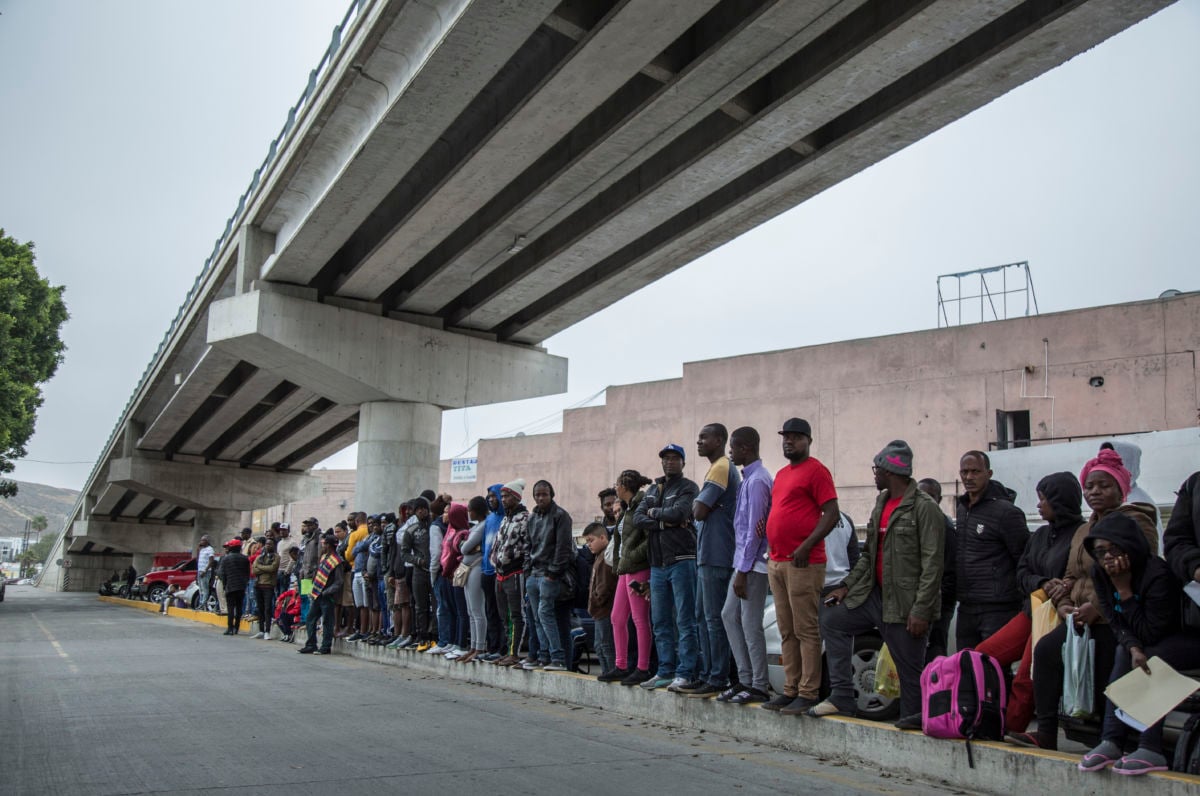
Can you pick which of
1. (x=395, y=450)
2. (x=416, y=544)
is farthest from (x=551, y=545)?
(x=395, y=450)

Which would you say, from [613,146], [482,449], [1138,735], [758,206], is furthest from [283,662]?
[482,449]

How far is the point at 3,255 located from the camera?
35469mm

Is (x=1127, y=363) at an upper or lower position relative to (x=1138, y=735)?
upper

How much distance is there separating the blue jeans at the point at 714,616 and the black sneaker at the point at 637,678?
2.40 feet

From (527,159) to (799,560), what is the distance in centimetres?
887

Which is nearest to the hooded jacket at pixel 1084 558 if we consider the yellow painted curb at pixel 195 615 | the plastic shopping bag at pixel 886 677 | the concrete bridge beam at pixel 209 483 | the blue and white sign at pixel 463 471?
the plastic shopping bag at pixel 886 677

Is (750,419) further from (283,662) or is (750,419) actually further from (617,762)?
(617,762)

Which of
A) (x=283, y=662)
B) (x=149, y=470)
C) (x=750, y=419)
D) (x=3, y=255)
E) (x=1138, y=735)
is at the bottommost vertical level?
(x=283, y=662)

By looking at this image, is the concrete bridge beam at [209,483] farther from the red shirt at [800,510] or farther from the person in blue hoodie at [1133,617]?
the person in blue hoodie at [1133,617]

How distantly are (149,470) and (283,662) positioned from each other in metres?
32.1

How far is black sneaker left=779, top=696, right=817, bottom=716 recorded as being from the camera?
6663 mm

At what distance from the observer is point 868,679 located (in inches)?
291

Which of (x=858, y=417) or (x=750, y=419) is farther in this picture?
(x=750, y=419)

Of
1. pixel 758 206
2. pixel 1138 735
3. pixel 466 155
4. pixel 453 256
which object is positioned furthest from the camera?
pixel 453 256
